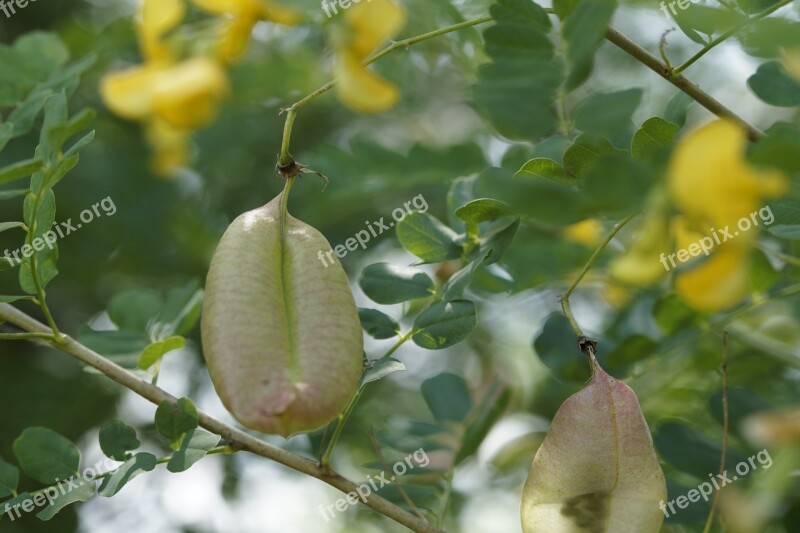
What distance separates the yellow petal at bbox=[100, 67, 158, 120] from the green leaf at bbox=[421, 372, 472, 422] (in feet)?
2.17

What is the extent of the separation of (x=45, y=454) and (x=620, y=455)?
0.53m

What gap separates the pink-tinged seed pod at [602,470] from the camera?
745mm

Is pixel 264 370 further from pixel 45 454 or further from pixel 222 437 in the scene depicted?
pixel 45 454

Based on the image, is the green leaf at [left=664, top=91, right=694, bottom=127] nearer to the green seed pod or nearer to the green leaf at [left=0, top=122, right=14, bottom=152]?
the green seed pod

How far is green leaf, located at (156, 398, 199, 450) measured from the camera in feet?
2.72

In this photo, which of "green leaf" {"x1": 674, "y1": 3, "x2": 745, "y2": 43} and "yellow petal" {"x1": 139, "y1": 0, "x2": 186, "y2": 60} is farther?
"green leaf" {"x1": 674, "y1": 3, "x2": 745, "y2": 43}

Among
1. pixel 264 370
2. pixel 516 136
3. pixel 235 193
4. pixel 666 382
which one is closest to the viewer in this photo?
pixel 264 370

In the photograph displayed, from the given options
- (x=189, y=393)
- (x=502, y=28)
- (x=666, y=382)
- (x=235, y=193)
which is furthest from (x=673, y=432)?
(x=235, y=193)

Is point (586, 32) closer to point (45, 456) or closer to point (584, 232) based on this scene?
point (45, 456)

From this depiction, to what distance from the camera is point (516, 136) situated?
1060 millimetres

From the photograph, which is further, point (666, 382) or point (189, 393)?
point (189, 393)

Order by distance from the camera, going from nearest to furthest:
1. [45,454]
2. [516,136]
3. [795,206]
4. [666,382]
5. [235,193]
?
[795,206]
[45,454]
[516,136]
[666,382]
[235,193]
